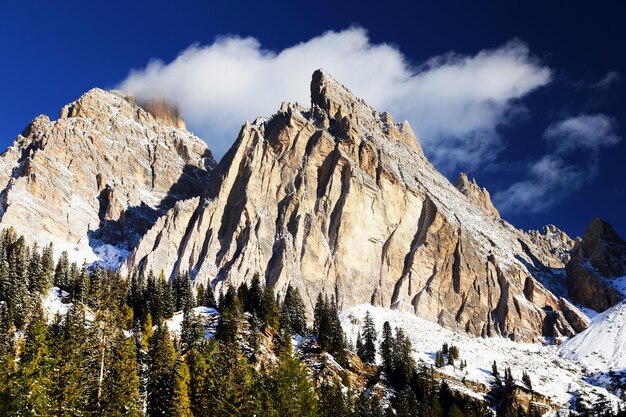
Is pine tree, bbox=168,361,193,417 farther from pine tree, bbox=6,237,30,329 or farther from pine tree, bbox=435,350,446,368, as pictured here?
pine tree, bbox=435,350,446,368

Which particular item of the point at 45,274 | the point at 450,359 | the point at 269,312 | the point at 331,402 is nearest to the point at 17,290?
the point at 45,274

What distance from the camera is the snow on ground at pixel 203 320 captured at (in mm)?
95750

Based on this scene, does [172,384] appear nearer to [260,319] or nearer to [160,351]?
[160,351]

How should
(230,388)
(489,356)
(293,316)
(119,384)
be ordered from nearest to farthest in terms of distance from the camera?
1. (119,384)
2. (230,388)
3. (293,316)
4. (489,356)

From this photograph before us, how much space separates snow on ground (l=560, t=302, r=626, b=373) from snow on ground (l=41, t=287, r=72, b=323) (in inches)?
5368

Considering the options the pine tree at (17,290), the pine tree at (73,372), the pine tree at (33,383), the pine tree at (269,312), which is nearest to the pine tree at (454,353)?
the pine tree at (269,312)

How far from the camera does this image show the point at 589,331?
19350 cm

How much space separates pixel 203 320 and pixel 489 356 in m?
93.7

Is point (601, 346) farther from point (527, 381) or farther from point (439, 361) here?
point (439, 361)

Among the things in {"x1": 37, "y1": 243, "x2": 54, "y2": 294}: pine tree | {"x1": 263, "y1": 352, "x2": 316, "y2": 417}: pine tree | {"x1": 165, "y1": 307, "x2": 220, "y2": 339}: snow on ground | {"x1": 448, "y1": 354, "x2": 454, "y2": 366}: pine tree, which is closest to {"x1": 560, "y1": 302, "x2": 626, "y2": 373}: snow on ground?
{"x1": 448, "y1": 354, "x2": 454, "y2": 366}: pine tree

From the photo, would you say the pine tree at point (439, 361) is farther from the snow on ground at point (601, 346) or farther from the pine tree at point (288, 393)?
the pine tree at point (288, 393)

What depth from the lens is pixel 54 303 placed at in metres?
97.5

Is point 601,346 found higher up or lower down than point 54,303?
higher up

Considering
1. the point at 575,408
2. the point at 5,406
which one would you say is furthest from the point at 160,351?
the point at 575,408
